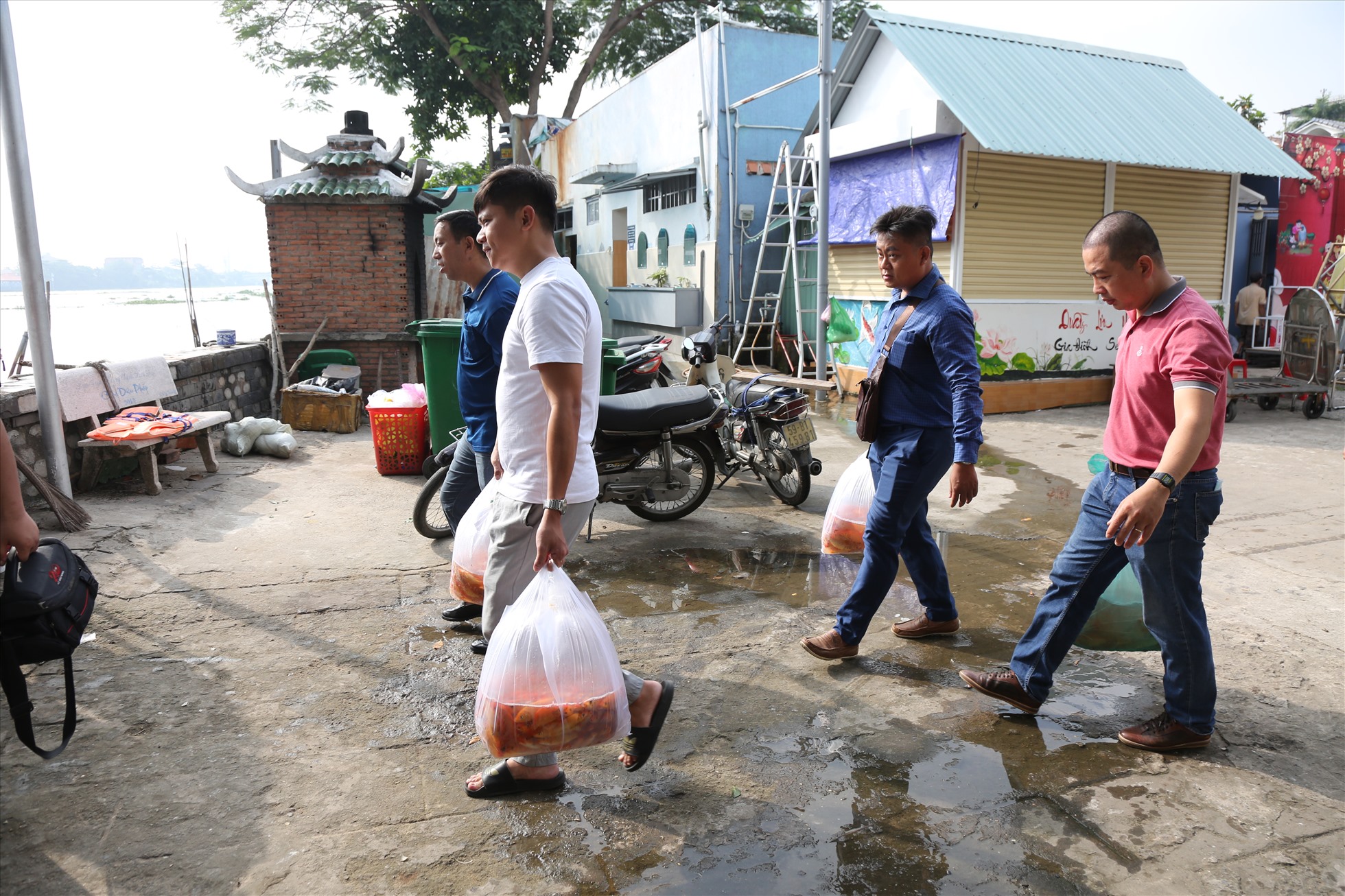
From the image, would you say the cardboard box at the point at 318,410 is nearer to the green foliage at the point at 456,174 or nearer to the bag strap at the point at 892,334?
the bag strap at the point at 892,334

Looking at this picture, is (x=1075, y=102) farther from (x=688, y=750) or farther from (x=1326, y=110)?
(x=1326, y=110)

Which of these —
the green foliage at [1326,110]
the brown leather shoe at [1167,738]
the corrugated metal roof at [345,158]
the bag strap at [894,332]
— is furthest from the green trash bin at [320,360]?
the green foliage at [1326,110]

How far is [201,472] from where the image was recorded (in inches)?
294

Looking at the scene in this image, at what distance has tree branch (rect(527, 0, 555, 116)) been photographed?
20609 millimetres

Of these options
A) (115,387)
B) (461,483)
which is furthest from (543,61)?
(461,483)

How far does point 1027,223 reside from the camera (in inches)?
416

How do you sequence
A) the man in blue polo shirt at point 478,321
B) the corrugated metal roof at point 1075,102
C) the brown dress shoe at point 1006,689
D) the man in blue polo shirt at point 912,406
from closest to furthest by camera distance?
the brown dress shoe at point 1006,689
the man in blue polo shirt at point 912,406
the man in blue polo shirt at point 478,321
the corrugated metal roof at point 1075,102

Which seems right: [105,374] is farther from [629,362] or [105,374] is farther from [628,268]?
[628,268]

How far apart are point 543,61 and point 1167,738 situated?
2133 cm

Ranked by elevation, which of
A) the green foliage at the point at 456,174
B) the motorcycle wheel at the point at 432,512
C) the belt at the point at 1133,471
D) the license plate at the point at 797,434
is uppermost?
the green foliage at the point at 456,174

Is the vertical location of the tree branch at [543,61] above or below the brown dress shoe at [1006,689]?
above

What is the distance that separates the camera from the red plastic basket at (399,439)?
725 cm

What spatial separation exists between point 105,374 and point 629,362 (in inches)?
165

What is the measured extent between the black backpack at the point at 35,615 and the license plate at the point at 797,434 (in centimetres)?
438
